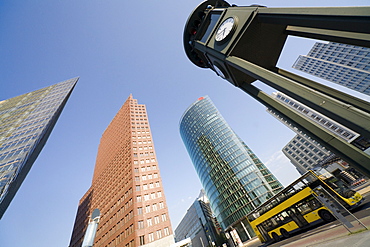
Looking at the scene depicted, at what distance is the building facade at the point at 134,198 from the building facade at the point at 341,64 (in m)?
97.7

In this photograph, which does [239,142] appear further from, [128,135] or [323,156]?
[323,156]

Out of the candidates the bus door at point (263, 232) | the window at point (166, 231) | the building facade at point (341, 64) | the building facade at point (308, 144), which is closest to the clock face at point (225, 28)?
the bus door at point (263, 232)

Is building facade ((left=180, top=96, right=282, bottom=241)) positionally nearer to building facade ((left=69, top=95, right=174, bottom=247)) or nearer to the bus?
building facade ((left=69, top=95, right=174, bottom=247))

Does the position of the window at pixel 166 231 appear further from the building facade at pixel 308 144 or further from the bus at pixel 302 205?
the building facade at pixel 308 144

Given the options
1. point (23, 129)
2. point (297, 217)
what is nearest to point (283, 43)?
point (297, 217)

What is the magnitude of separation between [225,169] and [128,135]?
3528 cm

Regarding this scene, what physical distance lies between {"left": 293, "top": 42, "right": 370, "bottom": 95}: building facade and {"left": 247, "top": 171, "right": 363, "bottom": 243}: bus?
86740 mm

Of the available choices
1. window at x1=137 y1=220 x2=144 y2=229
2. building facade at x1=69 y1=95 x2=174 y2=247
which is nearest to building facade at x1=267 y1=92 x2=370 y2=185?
building facade at x1=69 y1=95 x2=174 y2=247

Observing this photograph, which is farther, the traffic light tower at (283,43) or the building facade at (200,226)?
the building facade at (200,226)

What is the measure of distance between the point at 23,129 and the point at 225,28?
50.9 meters

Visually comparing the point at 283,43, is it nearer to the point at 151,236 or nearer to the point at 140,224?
the point at 151,236

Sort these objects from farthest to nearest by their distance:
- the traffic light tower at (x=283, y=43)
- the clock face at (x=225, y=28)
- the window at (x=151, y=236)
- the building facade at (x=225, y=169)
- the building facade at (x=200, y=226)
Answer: the building facade at (x=200, y=226)
the building facade at (x=225, y=169)
the window at (x=151, y=236)
the clock face at (x=225, y=28)
the traffic light tower at (x=283, y=43)

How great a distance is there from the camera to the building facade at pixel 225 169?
42.4m

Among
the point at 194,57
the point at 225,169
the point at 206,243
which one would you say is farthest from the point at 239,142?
the point at 194,57
